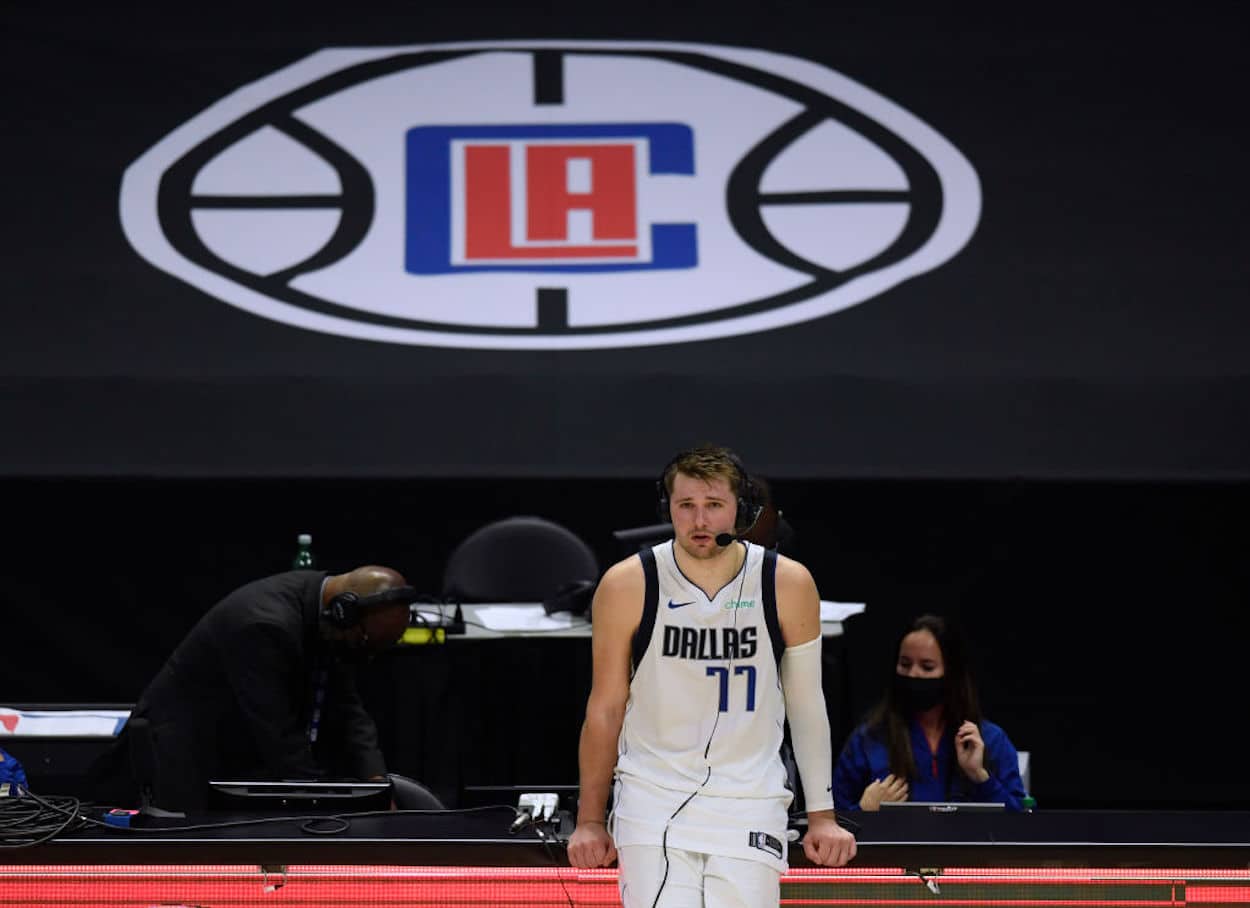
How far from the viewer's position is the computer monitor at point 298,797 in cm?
305

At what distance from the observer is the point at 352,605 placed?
13.9 ft

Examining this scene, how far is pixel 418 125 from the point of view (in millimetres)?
6914

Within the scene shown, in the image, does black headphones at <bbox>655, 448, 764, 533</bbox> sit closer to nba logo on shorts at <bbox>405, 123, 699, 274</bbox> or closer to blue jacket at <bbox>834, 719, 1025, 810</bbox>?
blue jacket at <bbox>834, 719, 1025, 810</bbox>

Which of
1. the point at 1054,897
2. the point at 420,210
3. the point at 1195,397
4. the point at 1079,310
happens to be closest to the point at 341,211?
the point at 420,210

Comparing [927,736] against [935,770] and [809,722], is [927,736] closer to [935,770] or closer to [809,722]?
[935,770]

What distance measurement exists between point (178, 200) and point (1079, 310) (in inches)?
146

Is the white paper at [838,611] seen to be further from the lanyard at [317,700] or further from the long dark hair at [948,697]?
the lanyard at [317,700]

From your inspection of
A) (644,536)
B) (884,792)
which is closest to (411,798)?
(884,792)

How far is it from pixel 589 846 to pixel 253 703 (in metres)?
1.71

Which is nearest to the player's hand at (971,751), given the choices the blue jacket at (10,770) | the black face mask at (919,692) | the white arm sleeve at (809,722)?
the black face mask at (919,692)

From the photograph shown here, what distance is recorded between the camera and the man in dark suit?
Result: 414 centimetres

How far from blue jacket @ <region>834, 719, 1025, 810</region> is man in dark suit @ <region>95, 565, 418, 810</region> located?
3.96 feet

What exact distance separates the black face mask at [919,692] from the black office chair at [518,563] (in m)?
2.02

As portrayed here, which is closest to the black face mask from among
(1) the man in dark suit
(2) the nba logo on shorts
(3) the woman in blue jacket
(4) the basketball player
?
(3) the woman in blue jacket
